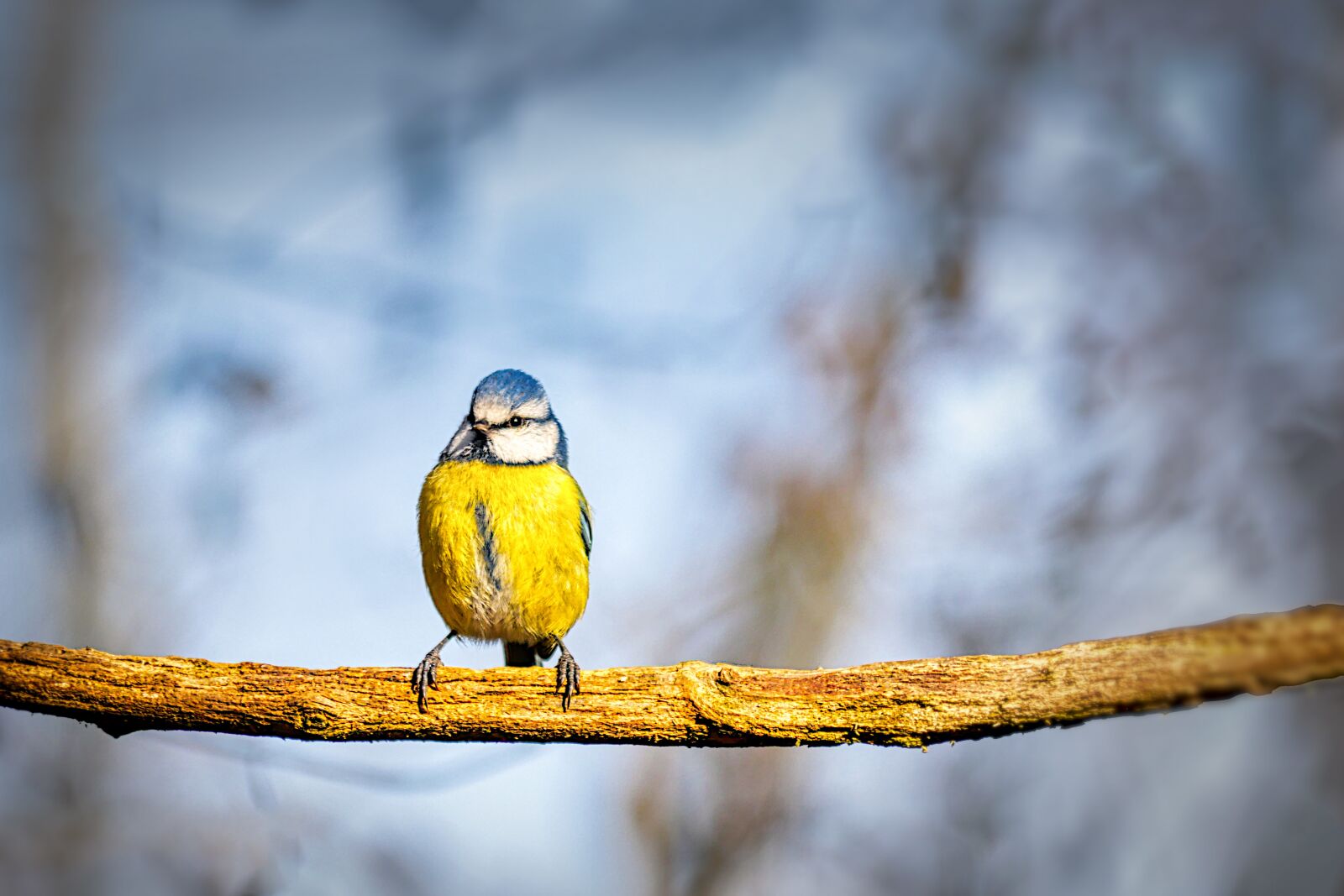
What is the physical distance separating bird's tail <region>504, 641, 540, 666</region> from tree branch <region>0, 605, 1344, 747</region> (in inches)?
61.5

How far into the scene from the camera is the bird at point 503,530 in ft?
14.3

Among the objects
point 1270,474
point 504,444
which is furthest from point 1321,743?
point 504,444

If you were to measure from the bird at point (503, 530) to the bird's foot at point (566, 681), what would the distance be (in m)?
0.76

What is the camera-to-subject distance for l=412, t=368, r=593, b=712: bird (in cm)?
435

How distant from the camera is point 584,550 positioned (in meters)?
4.72

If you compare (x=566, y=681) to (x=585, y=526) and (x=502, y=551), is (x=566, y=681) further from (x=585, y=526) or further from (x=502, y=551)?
(x=585, y=526)

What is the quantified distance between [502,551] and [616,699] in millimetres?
1277

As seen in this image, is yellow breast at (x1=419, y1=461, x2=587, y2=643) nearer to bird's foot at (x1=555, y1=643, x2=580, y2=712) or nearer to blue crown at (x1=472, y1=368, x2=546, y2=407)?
blue crown at (x1=472, y1=368, x2=546, y2=407)

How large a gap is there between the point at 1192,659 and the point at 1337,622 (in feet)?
1.01

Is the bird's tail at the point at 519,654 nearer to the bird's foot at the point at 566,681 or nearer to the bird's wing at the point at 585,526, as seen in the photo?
the bird's wing at the point at 585,526

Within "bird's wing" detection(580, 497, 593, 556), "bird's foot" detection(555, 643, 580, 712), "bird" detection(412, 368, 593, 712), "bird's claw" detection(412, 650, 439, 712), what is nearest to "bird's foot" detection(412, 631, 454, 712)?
"bird's claw" detection(412, 650, 439, 712)

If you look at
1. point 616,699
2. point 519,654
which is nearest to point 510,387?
point 519,654

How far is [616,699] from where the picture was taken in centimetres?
324

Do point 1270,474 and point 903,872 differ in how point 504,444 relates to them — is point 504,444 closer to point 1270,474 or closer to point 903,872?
point 903,872
